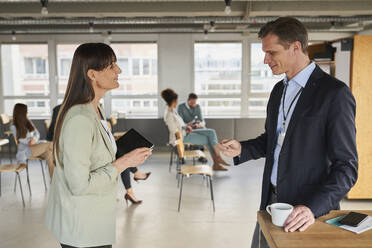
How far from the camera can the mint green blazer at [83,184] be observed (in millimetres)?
1579

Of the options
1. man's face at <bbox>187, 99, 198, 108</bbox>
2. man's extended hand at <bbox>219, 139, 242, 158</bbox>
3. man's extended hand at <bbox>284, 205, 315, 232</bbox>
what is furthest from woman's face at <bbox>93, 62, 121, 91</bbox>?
man's face at <bbox>187, 99, 198, 108</bbox>

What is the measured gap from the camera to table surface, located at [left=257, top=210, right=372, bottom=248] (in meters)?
1.27

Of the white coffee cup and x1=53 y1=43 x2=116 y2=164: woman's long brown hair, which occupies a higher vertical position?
x1=53 y1=43 x2=116 y2=164: woman's long brown hair

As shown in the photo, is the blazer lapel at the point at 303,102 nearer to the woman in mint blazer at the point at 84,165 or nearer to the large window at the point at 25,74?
the woman in mint blazer at the point at 84,165

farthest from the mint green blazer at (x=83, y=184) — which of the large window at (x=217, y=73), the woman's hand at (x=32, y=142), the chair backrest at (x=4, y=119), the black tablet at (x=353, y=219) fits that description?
the large window at (x=217, y=73)

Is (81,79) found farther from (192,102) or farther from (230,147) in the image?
(192,102)

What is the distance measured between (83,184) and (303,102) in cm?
107

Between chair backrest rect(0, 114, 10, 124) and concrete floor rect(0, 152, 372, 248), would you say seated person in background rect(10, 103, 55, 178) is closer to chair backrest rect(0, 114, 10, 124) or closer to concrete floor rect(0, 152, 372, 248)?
concrete floor rect(0, 152, 372, 248)

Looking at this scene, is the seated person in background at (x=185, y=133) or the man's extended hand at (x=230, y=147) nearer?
the man's extended hand at (x=230, y=147)

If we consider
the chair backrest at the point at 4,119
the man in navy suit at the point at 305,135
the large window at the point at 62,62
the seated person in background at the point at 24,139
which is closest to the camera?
the man in navy suit at the point at 305,135

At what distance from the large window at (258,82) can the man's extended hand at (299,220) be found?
26.6ft

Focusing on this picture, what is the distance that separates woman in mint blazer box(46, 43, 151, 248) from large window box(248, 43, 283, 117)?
790 cm

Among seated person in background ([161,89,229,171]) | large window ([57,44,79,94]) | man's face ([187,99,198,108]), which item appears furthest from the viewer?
large window ([57,44,79,94])

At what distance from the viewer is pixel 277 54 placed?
5.59ft
